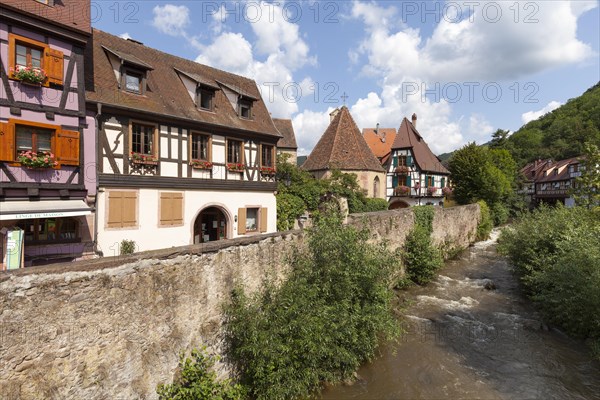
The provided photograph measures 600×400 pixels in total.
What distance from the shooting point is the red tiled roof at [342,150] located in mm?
27633

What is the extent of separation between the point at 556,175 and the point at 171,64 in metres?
55.4

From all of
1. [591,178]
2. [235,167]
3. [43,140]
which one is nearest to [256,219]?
[235,167]

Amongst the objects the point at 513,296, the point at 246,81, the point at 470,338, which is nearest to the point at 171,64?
the point at 246,81

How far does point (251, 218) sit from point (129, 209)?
5.61 m

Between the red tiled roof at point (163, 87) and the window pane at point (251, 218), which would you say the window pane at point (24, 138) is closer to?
the red tiled roof at point (163, 87)

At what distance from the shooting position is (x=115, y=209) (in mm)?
11508

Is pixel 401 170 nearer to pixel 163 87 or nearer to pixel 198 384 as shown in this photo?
pixel 163 87

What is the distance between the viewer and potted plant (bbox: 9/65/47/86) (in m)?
9.41

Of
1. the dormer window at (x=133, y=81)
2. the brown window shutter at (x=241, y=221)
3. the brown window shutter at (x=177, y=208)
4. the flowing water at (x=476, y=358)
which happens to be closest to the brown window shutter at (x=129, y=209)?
the brown window shutter at (x=177, y=208)

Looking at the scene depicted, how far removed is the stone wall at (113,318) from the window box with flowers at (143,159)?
652cm

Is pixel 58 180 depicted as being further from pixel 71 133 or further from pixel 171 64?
pixel 171 64

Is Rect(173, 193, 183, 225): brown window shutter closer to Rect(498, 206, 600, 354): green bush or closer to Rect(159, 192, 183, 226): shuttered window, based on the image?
Rect(159, 192, 183, 226): shuttered window

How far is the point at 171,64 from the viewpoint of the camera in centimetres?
1534

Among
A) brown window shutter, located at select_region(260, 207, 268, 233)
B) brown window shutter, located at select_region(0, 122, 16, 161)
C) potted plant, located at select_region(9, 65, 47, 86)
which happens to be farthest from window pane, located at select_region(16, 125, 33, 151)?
brown window shutter, located at select_region(260, 207, 268, 233)
